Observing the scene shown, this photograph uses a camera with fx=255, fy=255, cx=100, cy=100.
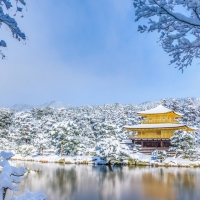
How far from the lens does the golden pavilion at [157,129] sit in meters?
23.9

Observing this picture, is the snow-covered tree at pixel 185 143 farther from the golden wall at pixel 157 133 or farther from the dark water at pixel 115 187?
the dark water at pixel 115 187

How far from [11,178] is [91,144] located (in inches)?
1007

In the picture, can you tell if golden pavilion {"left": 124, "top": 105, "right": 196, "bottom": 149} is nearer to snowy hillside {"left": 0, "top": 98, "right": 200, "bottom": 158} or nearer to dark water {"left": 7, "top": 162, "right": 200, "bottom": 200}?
snowy hillside {"left": 0, "top": 98, "right": 200, "bottom": 158}

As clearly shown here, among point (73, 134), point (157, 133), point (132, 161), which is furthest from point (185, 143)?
point (73, 134)

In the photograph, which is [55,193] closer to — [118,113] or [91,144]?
[91,144]

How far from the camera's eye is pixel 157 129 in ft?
80.0

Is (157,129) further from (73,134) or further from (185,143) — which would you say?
(73,134)

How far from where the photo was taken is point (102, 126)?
2486 centimetres

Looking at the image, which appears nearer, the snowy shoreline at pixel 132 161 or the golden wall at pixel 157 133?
the snowy shoreline at pixel 132 161

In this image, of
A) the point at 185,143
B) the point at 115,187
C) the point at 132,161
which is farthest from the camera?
the point at 132,161

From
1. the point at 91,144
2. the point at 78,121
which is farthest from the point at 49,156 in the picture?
the point at 78,121

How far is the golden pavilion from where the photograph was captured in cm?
2393

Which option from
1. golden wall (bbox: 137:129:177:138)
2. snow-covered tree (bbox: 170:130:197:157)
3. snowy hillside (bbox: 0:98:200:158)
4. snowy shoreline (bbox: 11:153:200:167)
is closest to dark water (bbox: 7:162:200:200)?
snowy shoreline (bbox: 11:153:200:167)

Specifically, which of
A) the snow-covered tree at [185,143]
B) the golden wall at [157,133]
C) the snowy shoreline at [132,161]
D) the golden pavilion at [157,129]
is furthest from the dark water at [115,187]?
the golden wall at [157,133]
